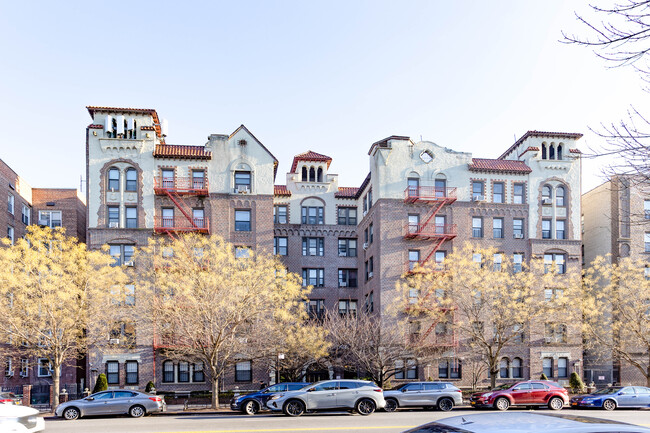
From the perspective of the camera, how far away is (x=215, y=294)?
105ft

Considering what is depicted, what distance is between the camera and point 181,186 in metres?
43.9

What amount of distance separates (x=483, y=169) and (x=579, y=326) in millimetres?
13232

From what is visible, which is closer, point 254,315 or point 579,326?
point 254,315

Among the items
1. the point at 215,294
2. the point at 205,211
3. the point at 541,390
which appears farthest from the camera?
the point at 205,211

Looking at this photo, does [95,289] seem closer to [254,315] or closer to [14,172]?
[254,315]

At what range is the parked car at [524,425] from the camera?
527cm

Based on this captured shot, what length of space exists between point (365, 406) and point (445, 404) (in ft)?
15.9

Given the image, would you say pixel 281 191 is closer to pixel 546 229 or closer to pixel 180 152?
pixel 180 152

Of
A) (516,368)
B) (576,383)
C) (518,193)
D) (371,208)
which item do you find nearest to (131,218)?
(371,208)

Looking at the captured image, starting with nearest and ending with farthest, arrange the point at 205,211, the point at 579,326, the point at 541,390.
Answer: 1. the point at 541,390
2. the point at 579,326
3. the point at 205,211

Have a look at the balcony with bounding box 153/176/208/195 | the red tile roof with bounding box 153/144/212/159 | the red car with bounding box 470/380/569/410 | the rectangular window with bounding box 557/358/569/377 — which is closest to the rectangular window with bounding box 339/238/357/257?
the balcony with bounding box 153/176/208/195

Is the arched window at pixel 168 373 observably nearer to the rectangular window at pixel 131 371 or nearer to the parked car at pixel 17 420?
the rectangular window at pixel 131 371

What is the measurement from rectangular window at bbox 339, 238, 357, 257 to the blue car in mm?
24630

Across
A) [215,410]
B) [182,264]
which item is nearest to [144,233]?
[182,264]
